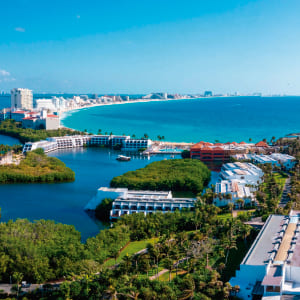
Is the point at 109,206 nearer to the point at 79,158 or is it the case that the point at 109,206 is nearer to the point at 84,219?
the point at 84,219

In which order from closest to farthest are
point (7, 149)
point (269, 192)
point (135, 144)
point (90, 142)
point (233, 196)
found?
point (233, 196) → point (269, 192) → point (7, 149) → point (135, 144) → point (90, 142)

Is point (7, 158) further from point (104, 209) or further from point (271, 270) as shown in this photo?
point (271, 270)

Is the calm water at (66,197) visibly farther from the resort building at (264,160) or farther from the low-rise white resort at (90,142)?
the resort building at (264,160)

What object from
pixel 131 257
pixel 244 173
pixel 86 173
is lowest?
pixel 131 257

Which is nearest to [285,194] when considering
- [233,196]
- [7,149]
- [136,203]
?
→ [233,196]

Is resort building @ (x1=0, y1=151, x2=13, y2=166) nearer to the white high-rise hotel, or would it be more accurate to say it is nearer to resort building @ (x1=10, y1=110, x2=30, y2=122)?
resort building @ (x1=10, y1=110, x2=30, y2=122)

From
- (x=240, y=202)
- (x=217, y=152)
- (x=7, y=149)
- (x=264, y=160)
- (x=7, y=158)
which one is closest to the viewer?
(x=240, y=202)

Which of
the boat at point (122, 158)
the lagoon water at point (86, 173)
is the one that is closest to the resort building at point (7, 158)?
the lagoon water at point (86, 173)

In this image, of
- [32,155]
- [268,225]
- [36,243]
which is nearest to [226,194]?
[268,225]
